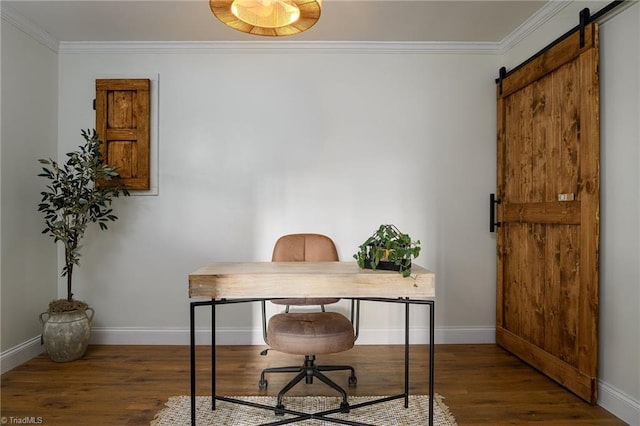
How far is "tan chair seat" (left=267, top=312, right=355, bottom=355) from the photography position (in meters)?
2.08

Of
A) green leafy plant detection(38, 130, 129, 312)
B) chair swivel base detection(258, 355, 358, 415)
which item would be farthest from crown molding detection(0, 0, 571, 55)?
chair swivel base detection(258, 355, 358, 415)

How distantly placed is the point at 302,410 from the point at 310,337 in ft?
1.44

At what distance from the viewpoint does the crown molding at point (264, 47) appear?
3350 millimetres

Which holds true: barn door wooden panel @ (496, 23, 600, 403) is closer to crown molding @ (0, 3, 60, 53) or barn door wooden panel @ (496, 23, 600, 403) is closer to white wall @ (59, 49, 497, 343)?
white wall @ (59, 49, 497, 343)

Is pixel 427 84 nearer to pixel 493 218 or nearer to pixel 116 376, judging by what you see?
pixel 493 218

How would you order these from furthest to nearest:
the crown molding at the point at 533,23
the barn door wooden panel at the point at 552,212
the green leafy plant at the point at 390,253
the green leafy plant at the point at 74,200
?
the green leafy plant at the point at 74,200
the crown molding at the point at 533,23
the barn door wooden panel at the point at 552,212
the green leafy plant at the point at 390,253

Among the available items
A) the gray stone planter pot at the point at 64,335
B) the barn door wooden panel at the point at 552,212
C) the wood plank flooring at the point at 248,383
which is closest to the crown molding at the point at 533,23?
the barn door wooden panel at the point at 552,212

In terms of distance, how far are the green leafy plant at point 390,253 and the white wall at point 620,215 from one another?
1.14 meters

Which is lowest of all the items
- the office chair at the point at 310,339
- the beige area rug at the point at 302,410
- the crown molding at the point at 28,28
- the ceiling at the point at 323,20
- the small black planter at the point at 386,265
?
the beige area rug at the point at 302,410

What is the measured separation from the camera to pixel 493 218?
11.0ft

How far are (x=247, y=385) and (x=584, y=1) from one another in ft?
10.3

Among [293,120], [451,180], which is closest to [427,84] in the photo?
[451,180]

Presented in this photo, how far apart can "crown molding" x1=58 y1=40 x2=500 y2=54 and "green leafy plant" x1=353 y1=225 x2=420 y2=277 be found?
78.2 inches

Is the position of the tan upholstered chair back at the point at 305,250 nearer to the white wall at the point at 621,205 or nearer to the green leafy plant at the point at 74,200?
the green leafy plant at the point at 74,200
